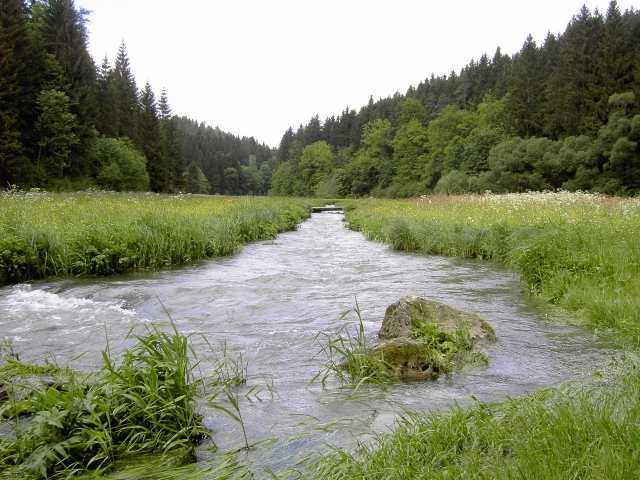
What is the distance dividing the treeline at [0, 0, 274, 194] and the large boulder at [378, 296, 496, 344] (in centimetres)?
3213

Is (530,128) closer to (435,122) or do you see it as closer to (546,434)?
(435,122)

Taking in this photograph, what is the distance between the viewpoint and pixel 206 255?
1284 cm

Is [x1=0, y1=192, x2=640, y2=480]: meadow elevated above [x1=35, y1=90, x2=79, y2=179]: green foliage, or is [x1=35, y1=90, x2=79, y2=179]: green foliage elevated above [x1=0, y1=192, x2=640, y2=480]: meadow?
[x1=35, y1=90, x2=79, y2=179]: green foliage

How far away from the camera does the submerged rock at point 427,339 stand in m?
4.80

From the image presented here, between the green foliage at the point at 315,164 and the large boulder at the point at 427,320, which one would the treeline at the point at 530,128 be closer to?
the green foliage at the point at 315,164

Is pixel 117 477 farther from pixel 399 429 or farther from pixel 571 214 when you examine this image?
pixel 571 214

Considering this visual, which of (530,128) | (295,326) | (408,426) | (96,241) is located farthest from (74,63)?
(408,426)

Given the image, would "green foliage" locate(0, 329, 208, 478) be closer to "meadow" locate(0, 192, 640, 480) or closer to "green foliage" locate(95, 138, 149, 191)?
"meadow" locate(0, 192, 640, 480)

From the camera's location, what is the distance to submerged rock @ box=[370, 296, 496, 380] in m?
4.80

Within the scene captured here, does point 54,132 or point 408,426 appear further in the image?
point 54,132

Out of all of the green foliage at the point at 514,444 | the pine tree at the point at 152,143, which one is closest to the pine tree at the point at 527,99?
the pine tree at the point at 152,143

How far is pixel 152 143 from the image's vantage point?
205 feet

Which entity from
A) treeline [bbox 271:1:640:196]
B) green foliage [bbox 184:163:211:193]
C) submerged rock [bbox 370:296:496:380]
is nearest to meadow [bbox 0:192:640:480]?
submerged rock [bbox 370:296:496:380]

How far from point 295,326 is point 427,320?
1.87m
